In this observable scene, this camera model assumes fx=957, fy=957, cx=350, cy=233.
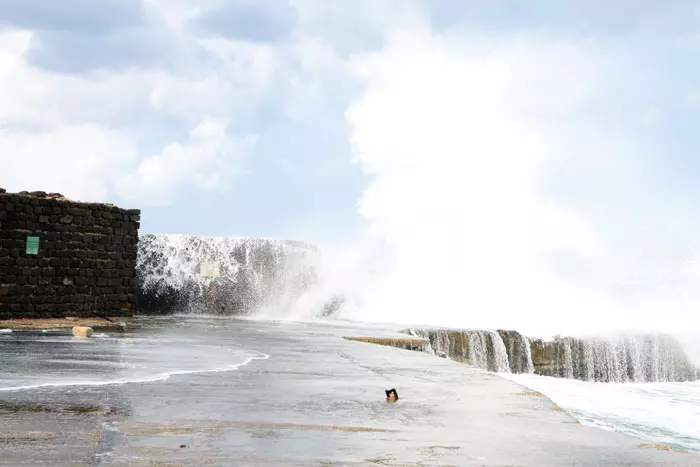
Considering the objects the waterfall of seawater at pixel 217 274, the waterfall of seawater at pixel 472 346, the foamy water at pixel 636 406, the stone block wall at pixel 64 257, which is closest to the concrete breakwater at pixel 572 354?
the waterfall of seawater at pixel 472 346

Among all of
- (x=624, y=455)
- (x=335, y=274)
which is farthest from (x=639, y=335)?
(x=624, y=455)

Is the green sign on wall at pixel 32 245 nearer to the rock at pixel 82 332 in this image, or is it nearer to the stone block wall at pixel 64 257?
the stone block wall at pixel 64 257

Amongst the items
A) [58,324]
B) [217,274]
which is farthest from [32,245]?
[217,274]

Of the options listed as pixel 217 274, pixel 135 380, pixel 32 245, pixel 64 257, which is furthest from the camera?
pixel 217 274

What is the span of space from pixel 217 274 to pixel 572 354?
9107mm

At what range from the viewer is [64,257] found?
695 inches

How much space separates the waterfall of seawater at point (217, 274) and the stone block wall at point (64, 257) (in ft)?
14.2

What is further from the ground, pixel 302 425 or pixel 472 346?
pixel 472 346

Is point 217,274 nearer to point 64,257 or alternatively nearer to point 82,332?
point 64,257

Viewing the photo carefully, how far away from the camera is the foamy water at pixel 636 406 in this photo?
9.65 m

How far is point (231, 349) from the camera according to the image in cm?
1122

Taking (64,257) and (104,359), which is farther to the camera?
(64,257)

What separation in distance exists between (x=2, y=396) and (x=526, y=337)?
43.6ft

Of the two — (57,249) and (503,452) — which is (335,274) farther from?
(503,452)
